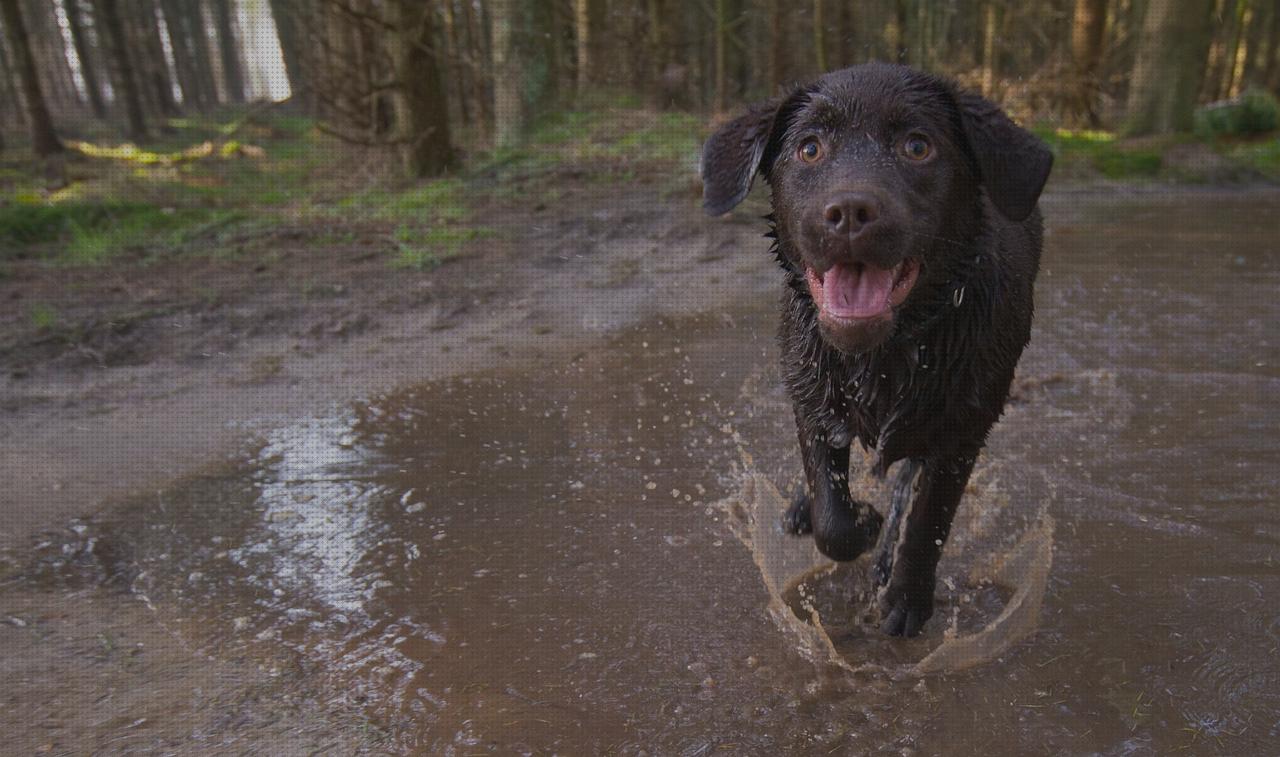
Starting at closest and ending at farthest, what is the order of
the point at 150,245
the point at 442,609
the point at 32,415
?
the point at 442,609 < the point at 32,415 < the point at 150,245

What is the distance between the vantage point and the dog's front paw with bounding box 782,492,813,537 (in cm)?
416

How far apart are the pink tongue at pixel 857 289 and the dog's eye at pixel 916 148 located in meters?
0.40

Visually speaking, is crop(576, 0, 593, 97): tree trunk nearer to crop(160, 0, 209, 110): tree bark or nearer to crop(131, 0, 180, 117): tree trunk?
crop(131, 0, 180, 117): tree trunk

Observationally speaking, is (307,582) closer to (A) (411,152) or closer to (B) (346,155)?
(A) (411,152)

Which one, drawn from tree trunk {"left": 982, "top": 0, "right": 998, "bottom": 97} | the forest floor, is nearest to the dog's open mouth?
the forest floor

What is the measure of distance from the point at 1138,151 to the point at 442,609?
13782mm

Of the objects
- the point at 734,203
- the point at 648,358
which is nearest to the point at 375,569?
the point at 734,203

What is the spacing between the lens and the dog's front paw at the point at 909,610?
3512 mm

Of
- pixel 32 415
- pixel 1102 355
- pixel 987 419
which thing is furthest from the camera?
pixel 1102 355

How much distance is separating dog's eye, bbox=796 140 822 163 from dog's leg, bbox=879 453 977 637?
1.15m

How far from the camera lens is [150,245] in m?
9.68

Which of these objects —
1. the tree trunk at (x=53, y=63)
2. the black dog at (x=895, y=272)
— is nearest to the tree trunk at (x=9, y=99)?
the tree trunk at (x=53, y=63)

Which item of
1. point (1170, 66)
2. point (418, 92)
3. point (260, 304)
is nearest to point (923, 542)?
point (260, 304)

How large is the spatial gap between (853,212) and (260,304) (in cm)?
612
